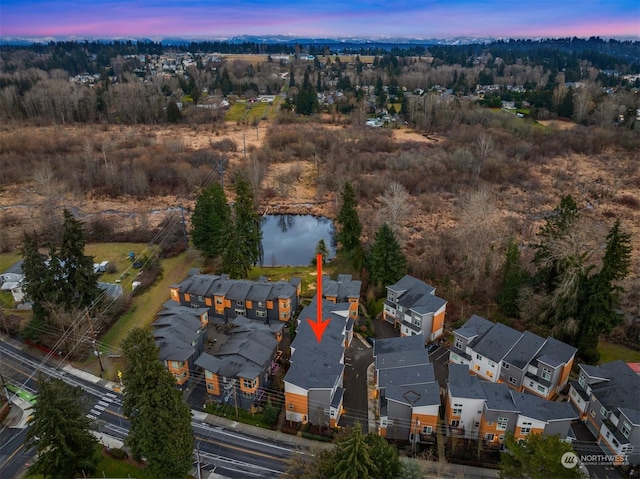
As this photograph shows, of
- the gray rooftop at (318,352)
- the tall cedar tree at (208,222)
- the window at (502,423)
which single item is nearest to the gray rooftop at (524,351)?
the window at (502,423)

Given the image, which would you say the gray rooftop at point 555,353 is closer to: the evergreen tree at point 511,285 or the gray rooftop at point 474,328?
the gray rooftop at point 474,328

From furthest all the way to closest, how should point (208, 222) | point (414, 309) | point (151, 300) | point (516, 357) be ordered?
point (208, 222) → point (151, 300) → point (414, 309) → point (516, 357)

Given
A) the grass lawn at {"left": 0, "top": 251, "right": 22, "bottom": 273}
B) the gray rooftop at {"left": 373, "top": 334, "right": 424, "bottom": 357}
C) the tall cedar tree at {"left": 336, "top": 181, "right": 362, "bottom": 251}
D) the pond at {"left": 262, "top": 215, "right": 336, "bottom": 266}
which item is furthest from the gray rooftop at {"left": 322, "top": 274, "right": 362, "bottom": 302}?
the grass lawn at {"left": 0, "top": 251, "right": 22, "bottom": 273}

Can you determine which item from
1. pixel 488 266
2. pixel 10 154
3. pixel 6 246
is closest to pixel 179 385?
pixel 488 266

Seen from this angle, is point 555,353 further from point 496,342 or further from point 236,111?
point 236,111

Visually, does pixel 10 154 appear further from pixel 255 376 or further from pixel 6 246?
pixel 255 376

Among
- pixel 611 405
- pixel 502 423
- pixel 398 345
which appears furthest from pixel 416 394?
pixel 611 405
